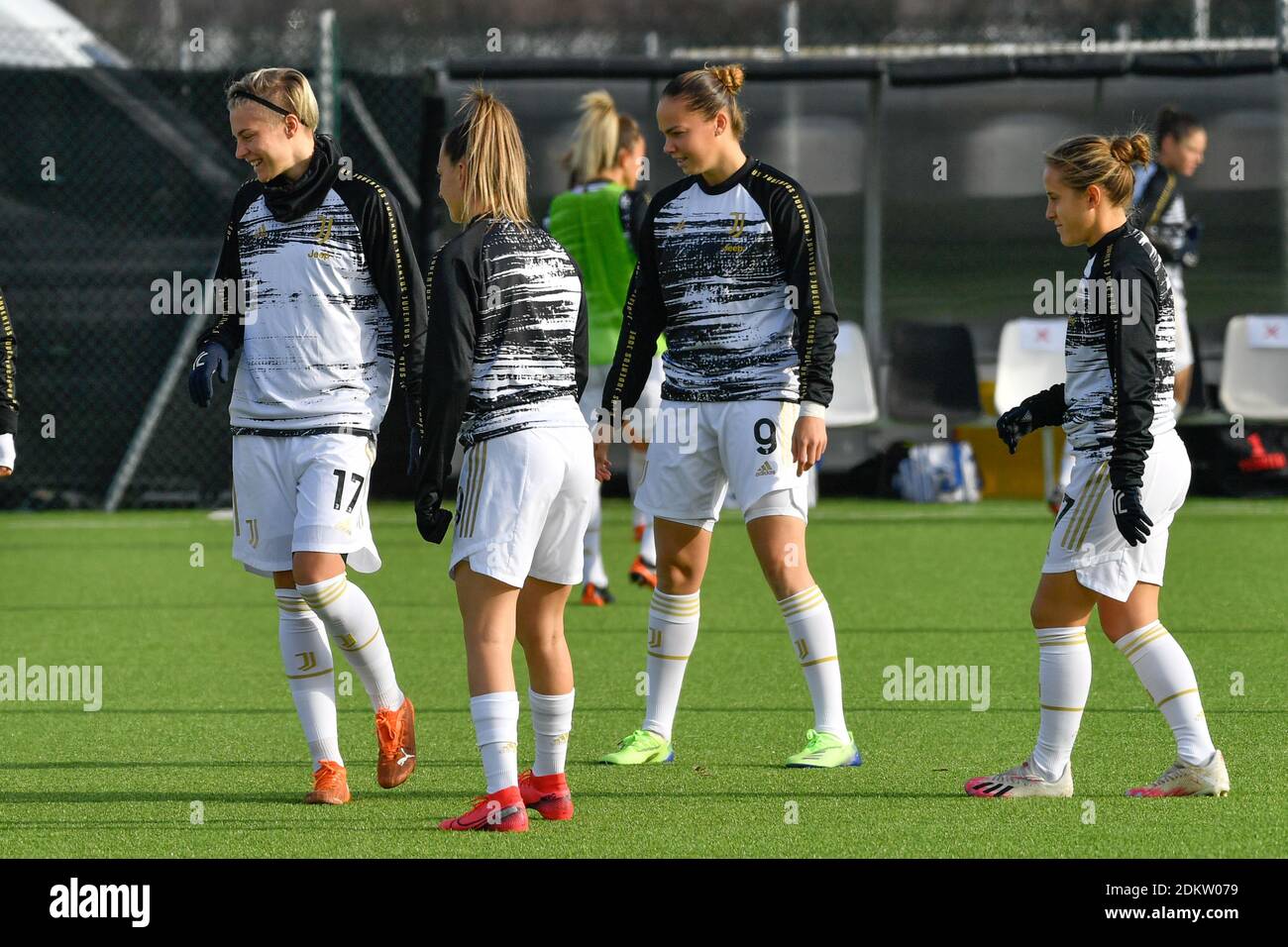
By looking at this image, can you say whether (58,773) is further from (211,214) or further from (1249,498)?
(1249,498)

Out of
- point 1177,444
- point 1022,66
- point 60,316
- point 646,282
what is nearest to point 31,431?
point 60,316

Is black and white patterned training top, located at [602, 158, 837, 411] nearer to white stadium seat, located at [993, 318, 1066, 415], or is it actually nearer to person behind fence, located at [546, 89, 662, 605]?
person behind fence, located at [546, 89, 662, 605]

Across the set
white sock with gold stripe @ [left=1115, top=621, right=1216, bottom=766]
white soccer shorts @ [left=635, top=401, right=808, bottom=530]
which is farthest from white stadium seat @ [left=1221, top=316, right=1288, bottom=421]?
white sock with gold stripe @ [left=1115, top=621, right=1216, bottom=766]

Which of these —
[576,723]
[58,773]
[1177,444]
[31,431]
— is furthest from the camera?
[31,431]

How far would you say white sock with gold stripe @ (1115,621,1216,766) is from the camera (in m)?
5.08

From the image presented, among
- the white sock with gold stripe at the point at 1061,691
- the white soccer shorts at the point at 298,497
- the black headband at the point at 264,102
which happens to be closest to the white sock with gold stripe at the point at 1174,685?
the white sock with gold stripe at the point at 1061,691

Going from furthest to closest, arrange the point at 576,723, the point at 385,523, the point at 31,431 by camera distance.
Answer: the point at 31,431 < the point at 385,523 < the point at 576,723

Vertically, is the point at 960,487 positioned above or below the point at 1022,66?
below

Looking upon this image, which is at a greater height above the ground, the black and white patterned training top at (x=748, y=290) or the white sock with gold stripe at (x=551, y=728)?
the black and white patterned training top at (x=748, y=290)

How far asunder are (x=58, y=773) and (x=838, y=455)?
10.5m

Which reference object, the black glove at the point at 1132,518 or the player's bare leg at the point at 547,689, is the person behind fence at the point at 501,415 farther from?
the black glove at the point at 1132,518

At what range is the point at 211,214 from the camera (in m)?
15.2

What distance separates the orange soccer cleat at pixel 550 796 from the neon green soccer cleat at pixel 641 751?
27.2 inches

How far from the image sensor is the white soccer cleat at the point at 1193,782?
16.6 feet
